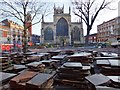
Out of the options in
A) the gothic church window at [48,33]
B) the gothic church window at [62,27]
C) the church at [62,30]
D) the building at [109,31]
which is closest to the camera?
the building at [109,31]

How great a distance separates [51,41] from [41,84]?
64681 mm

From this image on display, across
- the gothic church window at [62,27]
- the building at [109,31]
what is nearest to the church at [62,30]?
the gothic church window at [62,27]

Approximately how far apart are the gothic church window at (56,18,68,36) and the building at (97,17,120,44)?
18.6 m

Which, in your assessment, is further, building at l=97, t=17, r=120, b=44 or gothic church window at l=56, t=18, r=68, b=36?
gothic church window at l=56, t=18, r=68, b=36

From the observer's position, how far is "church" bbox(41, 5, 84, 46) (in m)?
68.1

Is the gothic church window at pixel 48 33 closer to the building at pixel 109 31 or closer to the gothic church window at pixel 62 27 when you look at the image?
the gothic church window at pixel 62 27

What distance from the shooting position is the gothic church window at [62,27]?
69312 millimetres

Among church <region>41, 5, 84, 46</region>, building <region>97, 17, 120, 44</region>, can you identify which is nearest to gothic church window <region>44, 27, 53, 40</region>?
church <region>41, 5, 84, 46</region>

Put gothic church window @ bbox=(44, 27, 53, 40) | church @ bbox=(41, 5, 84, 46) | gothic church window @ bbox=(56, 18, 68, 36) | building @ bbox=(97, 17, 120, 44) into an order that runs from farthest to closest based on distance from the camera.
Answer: gothic church window @ bbox=(56, 18, 68, 36), gothic church window @ bbox=(44, 27, 53, 40), church @ bbox=(41, 5, 84, 46), building @ bbox=(97, 17, 120, 44)

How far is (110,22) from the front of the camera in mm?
72312

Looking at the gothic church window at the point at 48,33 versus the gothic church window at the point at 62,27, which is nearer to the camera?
the gothic church window at the point at 48,33

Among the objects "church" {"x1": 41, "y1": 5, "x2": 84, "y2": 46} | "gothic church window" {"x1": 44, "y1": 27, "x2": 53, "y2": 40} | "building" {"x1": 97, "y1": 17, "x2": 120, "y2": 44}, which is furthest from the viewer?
"gothic church window" {"x1": 44, "y1": 27, "x2": 53, "y2": 40}

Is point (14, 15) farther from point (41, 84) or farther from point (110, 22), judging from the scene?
point (110, 22)

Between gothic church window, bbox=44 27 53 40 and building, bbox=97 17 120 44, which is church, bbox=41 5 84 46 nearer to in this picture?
gothic church window, bbox=44 27 53 40
